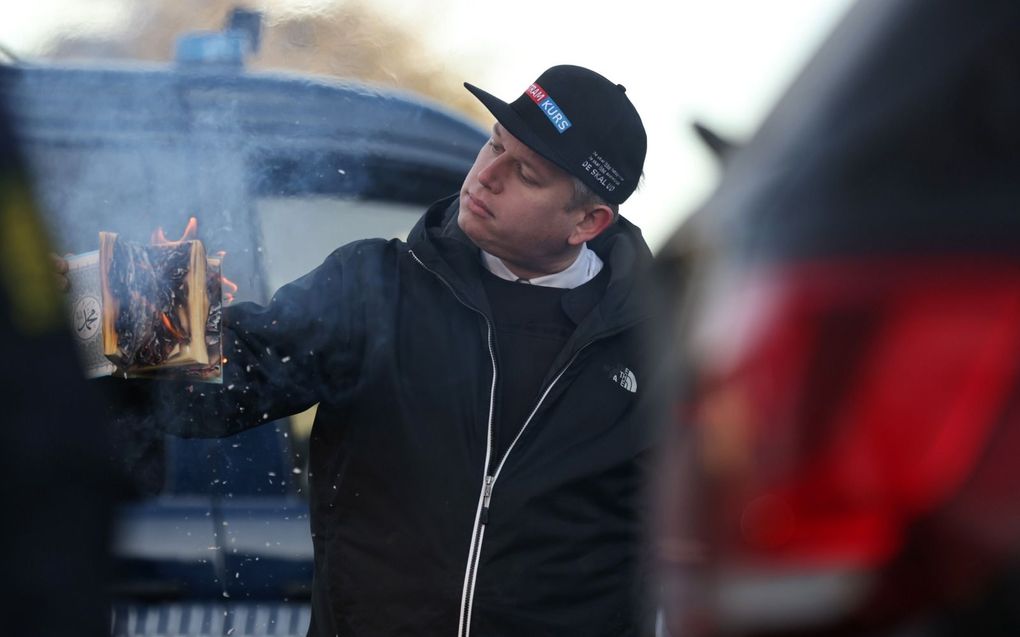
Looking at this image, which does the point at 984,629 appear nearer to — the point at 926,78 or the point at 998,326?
the point at 998,326

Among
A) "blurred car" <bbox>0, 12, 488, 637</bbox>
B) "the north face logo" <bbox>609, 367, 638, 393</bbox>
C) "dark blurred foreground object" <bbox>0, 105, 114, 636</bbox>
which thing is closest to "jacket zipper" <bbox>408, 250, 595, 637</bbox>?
"the north face logo" <bbox>609, 367, 638, 393</bbox>

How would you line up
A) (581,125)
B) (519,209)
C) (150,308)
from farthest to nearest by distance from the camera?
1. (581,125)
2. (519,209)
3. (150,308)

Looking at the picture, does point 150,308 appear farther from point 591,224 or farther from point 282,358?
point 591,224

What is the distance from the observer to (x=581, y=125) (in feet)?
10.9

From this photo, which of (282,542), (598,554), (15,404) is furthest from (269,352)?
(15,404)

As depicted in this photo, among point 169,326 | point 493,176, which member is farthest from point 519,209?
point 169,326

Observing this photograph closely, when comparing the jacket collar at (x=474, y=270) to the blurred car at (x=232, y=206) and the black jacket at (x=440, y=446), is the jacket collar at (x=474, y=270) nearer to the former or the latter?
the black jacket at (x=440, y=446)

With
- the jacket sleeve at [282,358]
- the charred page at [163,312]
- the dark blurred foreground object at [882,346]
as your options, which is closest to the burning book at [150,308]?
the charred page at [163,312]

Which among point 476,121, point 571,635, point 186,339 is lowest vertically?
→ point 571,635

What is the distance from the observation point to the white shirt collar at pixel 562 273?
3217mm

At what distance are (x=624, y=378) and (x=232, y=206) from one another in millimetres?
1392

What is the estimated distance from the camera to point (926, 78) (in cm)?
116

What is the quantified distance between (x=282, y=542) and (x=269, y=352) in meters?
1.24

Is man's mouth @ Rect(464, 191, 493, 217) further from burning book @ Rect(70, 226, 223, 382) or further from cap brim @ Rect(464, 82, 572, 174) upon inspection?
burning book @ Rect(70, 226, 223, 382)
